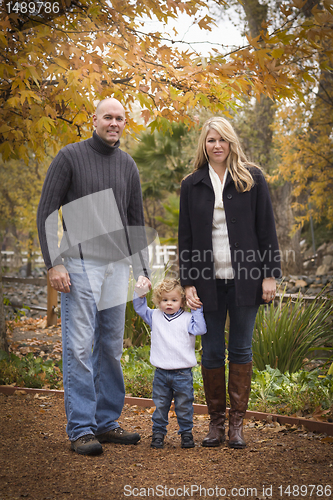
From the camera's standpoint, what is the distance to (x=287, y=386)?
3.61 meters

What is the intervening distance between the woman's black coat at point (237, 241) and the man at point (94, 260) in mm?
340

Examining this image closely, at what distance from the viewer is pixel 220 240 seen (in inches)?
110

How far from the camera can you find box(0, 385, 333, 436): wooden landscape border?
3.07 metres

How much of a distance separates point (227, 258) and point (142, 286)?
0.55m

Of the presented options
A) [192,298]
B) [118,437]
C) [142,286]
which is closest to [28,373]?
[118,437]

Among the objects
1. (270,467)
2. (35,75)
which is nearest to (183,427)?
(270,467)

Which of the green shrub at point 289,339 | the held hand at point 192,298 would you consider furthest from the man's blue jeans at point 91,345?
the green shrub at point 289,339

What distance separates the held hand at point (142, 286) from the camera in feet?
9.43

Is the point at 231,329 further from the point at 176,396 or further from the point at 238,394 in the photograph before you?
the point at 176,396

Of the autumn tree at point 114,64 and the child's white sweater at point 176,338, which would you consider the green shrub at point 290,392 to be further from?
the autumn tree at point 114,64

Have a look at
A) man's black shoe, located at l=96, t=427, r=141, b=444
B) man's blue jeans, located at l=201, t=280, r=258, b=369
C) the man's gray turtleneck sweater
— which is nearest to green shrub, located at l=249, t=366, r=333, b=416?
man's blue jeans, located at l=201, t=280, r=258, b=369

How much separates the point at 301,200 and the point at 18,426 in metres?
12.7

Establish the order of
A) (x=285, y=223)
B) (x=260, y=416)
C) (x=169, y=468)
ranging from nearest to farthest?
1. (x=169, y=468)
2. (x=260, y=416)
3. (x=285, y=223)

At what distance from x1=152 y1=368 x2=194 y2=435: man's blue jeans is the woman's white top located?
0.64m
